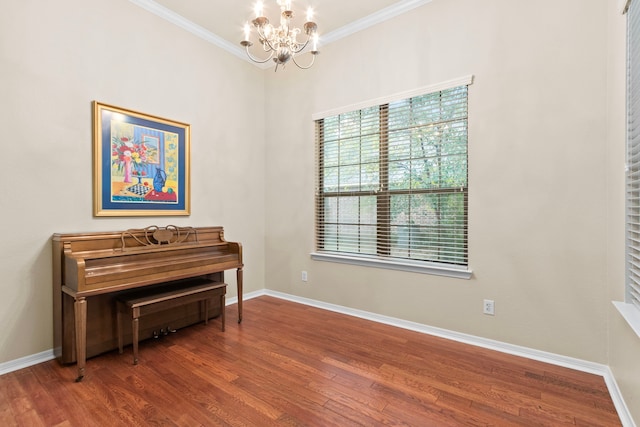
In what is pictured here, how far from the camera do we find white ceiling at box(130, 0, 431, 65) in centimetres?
301

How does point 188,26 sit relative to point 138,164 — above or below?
above

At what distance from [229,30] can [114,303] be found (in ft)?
9.83

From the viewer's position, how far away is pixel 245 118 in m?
3.99

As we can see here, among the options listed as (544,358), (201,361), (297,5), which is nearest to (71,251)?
(201,361)

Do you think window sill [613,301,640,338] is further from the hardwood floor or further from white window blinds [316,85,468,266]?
white window blinds [316,85,468,266]

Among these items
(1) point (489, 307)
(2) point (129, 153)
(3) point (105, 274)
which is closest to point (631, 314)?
(1) point (489, 307)

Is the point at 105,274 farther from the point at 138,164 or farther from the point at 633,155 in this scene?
the point at 633,155

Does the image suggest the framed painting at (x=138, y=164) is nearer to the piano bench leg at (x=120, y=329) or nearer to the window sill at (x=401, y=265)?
the piano bench leg at (x=120, y=329)

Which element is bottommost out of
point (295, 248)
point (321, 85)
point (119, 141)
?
point (295, 248)

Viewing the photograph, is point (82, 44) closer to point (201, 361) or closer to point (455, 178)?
point (201, 361)

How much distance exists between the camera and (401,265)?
307 cm

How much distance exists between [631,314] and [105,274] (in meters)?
3.26

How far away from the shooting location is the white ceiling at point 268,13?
9.89 ft

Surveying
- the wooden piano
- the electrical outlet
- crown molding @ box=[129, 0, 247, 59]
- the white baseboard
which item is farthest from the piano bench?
crown molding @ box=[129, 0, 247, 59]
